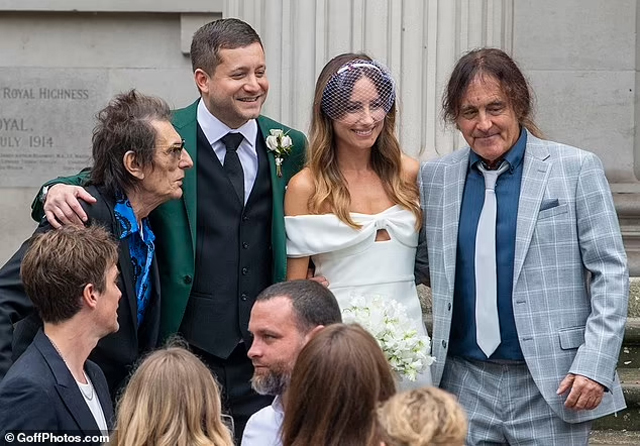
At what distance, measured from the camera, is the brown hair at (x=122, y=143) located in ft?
15.3

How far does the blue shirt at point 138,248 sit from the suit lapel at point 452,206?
1006mm

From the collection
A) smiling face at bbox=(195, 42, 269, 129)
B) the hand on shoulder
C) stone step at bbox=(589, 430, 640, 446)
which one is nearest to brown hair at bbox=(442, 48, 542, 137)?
the hand on shoulder

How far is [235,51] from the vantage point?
16.3ft

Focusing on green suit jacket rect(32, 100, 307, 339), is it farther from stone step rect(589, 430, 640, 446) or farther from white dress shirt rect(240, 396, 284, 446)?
stone step rect(589, 430, 640, 446)

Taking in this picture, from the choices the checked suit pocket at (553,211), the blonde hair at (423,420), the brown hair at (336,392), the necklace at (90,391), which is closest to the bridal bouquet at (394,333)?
the checked suit pocket at (553,211)

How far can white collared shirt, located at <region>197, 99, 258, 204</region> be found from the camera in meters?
5.01

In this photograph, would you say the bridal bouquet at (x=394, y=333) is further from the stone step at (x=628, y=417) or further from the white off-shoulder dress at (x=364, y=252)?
the stone step at (x=628, y=417)

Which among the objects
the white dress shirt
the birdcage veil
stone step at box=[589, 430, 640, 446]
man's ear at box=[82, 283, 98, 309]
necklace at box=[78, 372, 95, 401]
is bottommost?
stone step at box=[589, 430, 640, 446]

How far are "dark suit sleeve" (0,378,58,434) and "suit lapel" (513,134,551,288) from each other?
1640 mm

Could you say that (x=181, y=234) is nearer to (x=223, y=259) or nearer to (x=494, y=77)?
(x=223, y=259)

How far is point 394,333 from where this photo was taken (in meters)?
4.58

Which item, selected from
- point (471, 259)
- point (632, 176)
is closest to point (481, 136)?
point (471, 259)

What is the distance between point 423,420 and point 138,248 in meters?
1.95

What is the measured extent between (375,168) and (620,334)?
1115 mm
